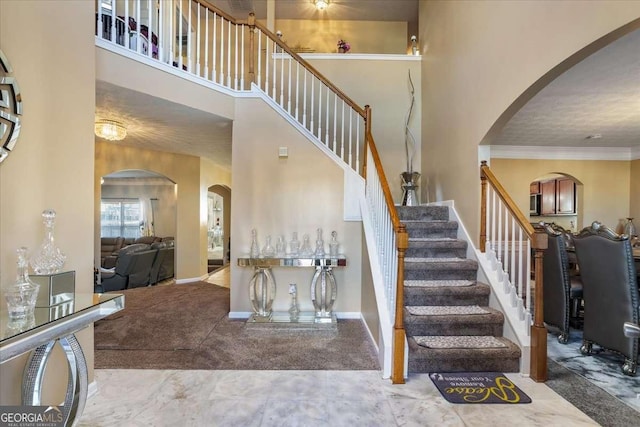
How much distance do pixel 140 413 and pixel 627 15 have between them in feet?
12.3

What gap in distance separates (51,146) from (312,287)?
2826mm

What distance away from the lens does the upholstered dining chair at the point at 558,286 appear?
3.01 m

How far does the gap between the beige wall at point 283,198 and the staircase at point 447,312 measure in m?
0.97

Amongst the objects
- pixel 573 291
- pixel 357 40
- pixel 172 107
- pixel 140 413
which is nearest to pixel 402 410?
pixel 140 413

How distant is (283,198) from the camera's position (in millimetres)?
4004

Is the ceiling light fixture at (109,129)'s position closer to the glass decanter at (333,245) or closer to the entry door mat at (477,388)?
the glass decanter at (333,245)

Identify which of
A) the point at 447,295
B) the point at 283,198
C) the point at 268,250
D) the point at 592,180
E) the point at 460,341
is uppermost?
the point at 592,180

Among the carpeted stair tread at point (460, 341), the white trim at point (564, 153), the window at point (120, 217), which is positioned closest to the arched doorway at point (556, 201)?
the white trim at point (564, 153)

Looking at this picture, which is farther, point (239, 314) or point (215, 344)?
point (239, 314)

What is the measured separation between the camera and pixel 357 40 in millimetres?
6477

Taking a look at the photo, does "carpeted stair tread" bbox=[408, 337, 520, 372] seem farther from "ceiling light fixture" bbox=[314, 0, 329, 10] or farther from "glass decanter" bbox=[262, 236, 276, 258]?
"ceiling light fixture" bbox=[314, 0, 329, 10]

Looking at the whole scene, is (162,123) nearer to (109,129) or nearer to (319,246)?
(109,129)

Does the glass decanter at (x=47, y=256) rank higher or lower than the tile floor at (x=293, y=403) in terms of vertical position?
higher

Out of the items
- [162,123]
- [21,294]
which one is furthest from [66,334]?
[162,123]
